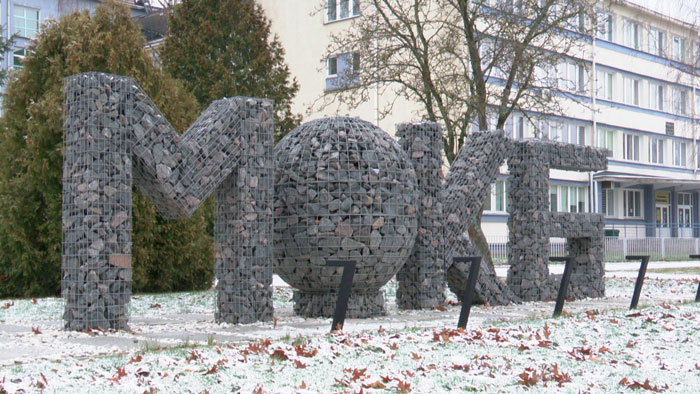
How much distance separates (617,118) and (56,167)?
3411 centimetres

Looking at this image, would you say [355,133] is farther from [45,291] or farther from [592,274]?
[45,291]

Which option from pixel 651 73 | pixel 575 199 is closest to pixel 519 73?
pixel 575 199

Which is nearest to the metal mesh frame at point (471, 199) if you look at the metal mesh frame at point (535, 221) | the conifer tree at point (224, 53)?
the metal mesh frame at point (535, 221)

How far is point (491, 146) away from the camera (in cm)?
1305

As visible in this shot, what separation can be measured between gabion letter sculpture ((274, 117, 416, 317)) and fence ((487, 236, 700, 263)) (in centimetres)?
2082

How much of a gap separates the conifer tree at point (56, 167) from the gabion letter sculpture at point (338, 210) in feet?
16.2

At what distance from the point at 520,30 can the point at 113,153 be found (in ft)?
33.1

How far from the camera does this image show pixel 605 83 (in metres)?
42.4

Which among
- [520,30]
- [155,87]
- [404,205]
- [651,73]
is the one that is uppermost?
[651,73]

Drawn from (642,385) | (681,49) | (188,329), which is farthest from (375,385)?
(681,49)

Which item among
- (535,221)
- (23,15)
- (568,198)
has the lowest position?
(535,221)

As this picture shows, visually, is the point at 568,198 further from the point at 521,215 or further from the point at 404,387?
the point at 404,387

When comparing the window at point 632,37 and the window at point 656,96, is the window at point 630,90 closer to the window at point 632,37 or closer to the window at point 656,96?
A: the window at point 656,96

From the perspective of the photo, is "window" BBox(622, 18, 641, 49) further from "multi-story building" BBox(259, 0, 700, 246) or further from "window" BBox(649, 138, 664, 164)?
"window" BBox(649, 138, 664, 164)
